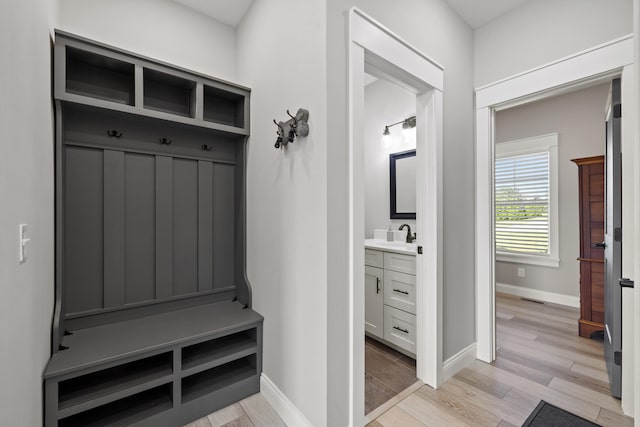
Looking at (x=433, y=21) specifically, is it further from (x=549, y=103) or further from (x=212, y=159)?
(x=549, y=103)

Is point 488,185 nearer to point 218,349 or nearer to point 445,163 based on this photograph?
point 445,163

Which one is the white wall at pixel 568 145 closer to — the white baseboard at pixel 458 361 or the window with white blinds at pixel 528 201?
the window with white blinds at pixel 528 201

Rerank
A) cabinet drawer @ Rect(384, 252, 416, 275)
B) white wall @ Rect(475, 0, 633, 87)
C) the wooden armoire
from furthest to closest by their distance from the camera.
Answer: the wooden armoire, cabinet drawer @ Rect(384, 252, 416, 275), white wall @ Rect(475, 0, 633, 87)

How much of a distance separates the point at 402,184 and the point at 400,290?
1.23 meters

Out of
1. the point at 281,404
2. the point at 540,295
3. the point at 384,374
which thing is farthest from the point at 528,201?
the point at 281,404

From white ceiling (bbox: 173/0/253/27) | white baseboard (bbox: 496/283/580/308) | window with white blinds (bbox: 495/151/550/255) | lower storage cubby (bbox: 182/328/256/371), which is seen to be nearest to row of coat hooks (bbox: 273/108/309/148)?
white ceiling (bbox: 173/0/253/27)

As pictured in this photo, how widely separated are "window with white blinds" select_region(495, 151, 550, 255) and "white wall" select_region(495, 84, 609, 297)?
7.6 inches

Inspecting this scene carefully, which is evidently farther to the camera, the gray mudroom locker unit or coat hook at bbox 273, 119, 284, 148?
coat hook at bbox 273, 119, 284, 148

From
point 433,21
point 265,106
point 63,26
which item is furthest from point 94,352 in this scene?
point 433,21

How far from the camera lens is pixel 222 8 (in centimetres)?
221

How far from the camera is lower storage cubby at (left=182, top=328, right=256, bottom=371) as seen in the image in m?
1.78

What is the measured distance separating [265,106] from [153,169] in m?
0.94

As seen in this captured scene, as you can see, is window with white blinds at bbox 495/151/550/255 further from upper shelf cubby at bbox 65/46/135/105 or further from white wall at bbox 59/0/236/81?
upper shelf cubby at bbox 65/46/135/105

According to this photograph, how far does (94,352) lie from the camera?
152cm
